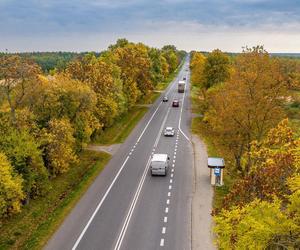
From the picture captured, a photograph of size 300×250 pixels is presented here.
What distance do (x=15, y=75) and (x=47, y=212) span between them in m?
11.2

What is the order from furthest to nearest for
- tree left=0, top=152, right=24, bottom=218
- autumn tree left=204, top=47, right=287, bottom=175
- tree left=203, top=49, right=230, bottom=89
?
tree left=203, top=49, right=230, bottom=89 < autumn tree left=204, top=47, right=287, bottom=175 < tree left=0, top=152, right=24, bottom=218

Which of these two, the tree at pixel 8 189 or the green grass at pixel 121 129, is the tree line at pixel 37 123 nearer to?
the tree at pixel 8 189

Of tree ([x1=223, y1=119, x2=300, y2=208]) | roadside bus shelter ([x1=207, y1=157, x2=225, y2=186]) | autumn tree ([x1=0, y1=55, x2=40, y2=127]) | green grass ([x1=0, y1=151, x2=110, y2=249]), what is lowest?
green grass ([x1=0, y1=151, x2=110, y2=249])

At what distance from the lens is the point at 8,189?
24.4 metres

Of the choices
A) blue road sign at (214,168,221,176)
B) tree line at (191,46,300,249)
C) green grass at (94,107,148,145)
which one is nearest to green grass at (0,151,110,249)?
green grass at (94,107,148,145)

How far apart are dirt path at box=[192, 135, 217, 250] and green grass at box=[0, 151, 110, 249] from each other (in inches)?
358

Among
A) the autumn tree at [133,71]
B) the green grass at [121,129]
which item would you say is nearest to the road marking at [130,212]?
the green grass at [121,129]

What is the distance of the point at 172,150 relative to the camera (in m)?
44.8

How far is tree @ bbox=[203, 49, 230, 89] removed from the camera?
67938mm

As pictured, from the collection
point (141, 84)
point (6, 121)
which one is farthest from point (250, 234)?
point (141, 84)

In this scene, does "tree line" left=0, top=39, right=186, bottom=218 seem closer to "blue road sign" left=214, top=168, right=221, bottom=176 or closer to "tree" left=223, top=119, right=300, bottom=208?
"blue road sign" left=214, top=168, right=221, bottom=176

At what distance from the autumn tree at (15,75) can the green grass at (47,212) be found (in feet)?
22.0

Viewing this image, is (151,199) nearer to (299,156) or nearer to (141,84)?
(299,156)

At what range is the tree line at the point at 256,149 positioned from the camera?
45.8 ft
